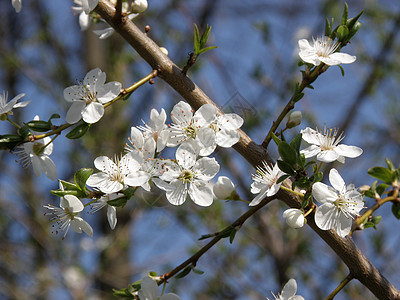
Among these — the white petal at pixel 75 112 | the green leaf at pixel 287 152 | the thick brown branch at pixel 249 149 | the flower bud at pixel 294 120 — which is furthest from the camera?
the flower bud at pixel 294 120

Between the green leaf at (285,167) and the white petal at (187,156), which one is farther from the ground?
the green leaf at (285,167)

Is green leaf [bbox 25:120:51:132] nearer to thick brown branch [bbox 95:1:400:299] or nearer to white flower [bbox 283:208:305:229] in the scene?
thick brown branch [bbox 95:1:400:299]

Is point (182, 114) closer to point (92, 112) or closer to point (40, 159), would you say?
point (92, 112)

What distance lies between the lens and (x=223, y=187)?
1.23 metres

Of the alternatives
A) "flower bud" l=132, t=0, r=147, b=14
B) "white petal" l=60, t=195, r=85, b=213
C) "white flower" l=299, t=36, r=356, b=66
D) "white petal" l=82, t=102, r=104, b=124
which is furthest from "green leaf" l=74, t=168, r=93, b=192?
"white flower" l=299, t=36, r=356, b=66

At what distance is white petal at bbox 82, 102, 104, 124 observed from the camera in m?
1.20

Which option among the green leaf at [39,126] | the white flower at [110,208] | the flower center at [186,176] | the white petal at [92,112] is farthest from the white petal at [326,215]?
the green leaf at [39,126]

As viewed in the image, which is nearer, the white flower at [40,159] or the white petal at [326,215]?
the white petal at [326,215]

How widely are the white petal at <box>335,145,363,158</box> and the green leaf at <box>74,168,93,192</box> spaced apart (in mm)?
649

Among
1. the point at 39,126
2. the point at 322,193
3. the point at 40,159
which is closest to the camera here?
the point at 322,193

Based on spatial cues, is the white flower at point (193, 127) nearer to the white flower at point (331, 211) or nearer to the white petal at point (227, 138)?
the white petal at point (227, 138)

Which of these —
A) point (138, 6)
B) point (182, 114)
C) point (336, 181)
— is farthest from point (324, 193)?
point (138, 6)

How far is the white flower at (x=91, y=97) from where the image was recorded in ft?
3.98

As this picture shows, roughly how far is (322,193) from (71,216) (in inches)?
25.6
